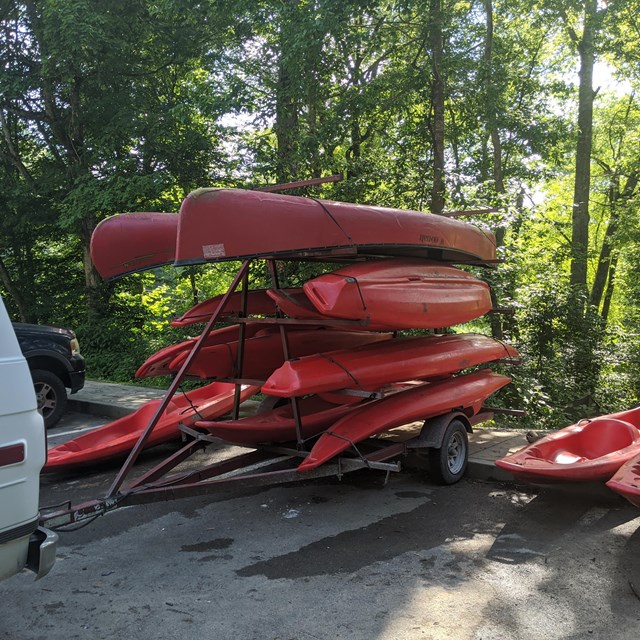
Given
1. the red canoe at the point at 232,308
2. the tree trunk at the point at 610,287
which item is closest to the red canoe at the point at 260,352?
the red canoe at the point at 232,308

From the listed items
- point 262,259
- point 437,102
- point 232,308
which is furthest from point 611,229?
point 262,259

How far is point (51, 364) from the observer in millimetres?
8672

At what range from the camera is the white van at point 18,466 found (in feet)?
8.85

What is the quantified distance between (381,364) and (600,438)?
2.21m

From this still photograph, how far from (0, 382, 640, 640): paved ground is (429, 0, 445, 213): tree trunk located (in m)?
7.27

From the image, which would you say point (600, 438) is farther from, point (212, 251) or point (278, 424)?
point (212, 251)

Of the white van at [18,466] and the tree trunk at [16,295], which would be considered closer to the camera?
the white van at [18,466]

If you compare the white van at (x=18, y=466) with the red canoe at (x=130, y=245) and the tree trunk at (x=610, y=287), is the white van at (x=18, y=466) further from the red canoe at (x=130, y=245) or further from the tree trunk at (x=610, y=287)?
the tree trunk at (x=610, y=287)

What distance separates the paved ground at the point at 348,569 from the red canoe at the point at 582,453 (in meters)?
0.34

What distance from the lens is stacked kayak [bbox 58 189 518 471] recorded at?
493 centimetres

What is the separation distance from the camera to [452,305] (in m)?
6.15

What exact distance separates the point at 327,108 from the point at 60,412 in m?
8.64

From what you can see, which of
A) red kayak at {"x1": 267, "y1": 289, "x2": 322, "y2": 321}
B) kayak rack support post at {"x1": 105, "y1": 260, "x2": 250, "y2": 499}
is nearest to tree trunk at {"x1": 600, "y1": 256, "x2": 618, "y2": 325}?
red kayak at {"x1": 267, "y1": 289, "x2": 322, "y2": 321}

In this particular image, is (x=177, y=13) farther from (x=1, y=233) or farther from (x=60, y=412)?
(x=60, y=412)
